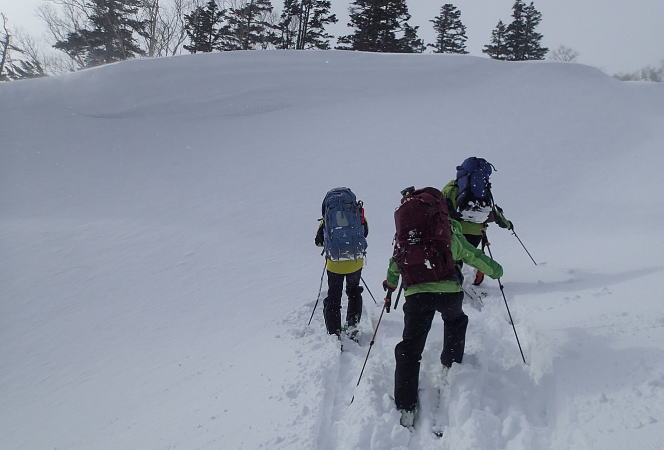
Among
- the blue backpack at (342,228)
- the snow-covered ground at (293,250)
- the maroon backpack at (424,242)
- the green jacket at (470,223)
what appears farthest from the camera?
the green jacket at (470,223)

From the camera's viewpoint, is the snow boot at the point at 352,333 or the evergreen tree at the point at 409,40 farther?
the evergreen tree at the point at 409,40

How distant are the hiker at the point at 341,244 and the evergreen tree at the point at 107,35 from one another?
110 ft

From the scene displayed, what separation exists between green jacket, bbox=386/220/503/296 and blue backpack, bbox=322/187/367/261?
3.60ft

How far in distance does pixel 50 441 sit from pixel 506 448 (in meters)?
5.03

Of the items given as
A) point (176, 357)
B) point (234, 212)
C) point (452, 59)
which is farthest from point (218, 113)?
point (176, 357)

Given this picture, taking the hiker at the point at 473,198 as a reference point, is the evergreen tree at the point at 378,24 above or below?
above

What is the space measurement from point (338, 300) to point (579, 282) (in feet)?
11.7

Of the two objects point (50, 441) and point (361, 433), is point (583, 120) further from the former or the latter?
point (50, 441)

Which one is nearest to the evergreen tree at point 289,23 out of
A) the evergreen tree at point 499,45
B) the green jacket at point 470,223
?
the evergreen tree at point 499,45

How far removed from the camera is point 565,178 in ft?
34.8

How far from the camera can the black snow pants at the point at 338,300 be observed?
5156 mm

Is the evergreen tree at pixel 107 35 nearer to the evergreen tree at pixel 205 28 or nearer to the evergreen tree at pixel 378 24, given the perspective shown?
the evergreen tree at pixel 205 28

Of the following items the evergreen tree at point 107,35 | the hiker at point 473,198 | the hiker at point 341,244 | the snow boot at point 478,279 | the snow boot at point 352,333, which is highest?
the evergreen tree at point 107,35

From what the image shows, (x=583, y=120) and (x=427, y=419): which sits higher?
(x=583, y=120)
